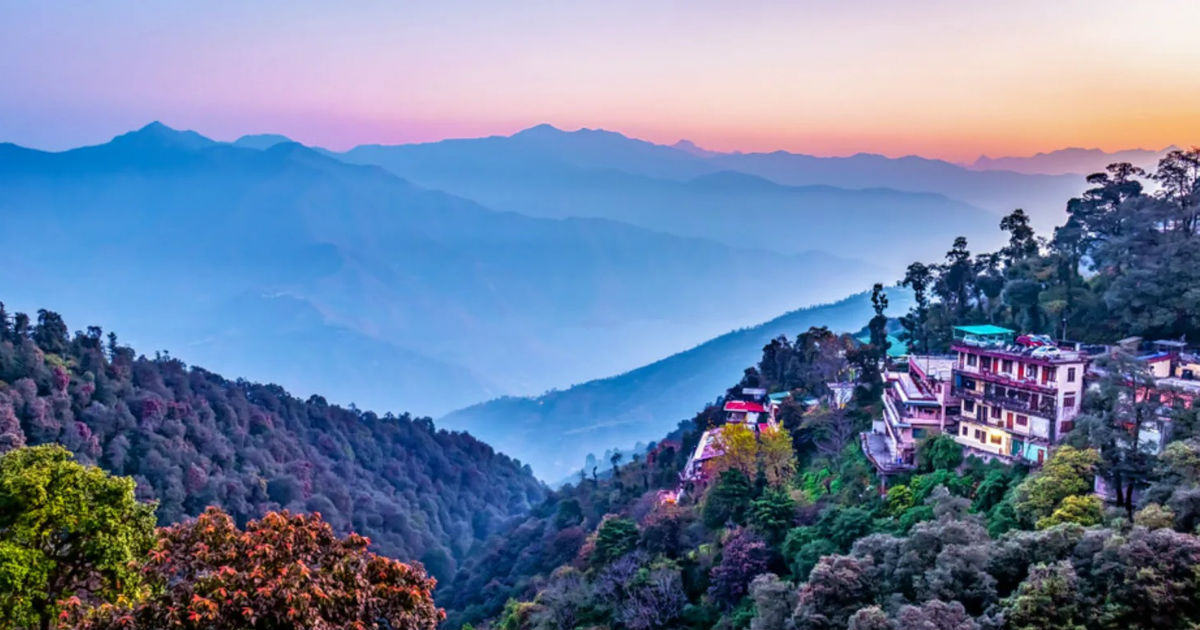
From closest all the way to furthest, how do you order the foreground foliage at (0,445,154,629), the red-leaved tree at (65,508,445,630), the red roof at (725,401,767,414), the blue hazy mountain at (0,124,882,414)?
the red-leaved tree at (65,508,445,630) < the foreground foliage at (0,445,154,629) < the red roof at (725,401,767,414) < the blue hazy mountain at (0,124,882,414)

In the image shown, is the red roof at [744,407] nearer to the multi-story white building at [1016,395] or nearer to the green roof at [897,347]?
the green roof at [897,347]

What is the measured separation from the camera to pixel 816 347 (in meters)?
30.9

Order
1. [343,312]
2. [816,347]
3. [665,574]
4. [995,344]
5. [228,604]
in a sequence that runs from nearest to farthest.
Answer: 1. [228,604]
2. [665,574]
3. [995,344]
4. [816,347]
5. [343,312]

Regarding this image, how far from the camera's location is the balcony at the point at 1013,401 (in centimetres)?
1742

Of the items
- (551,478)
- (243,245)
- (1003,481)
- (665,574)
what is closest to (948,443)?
(1003,481)

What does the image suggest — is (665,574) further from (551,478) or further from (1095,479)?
(551,478)

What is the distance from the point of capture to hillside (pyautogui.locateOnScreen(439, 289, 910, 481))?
241 ft

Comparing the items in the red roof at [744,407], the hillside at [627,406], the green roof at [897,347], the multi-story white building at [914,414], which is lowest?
Answer: the hillside at [627,406]

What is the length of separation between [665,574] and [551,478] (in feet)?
196

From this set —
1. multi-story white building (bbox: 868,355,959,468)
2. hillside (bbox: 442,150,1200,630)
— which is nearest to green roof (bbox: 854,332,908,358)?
hillside (bbox: 442,150,1200,630)

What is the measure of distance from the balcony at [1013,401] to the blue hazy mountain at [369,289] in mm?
107854

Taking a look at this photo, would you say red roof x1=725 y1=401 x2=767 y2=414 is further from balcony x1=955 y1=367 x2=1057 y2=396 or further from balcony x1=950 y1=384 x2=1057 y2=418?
balcony x1=950 y1=384 x2=1057 y2=418

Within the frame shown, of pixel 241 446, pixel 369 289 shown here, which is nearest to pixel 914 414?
pixel 241 446

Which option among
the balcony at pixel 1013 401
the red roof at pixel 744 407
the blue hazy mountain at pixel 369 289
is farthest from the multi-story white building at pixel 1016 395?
the blue hazy mountain at pixel 369 289
